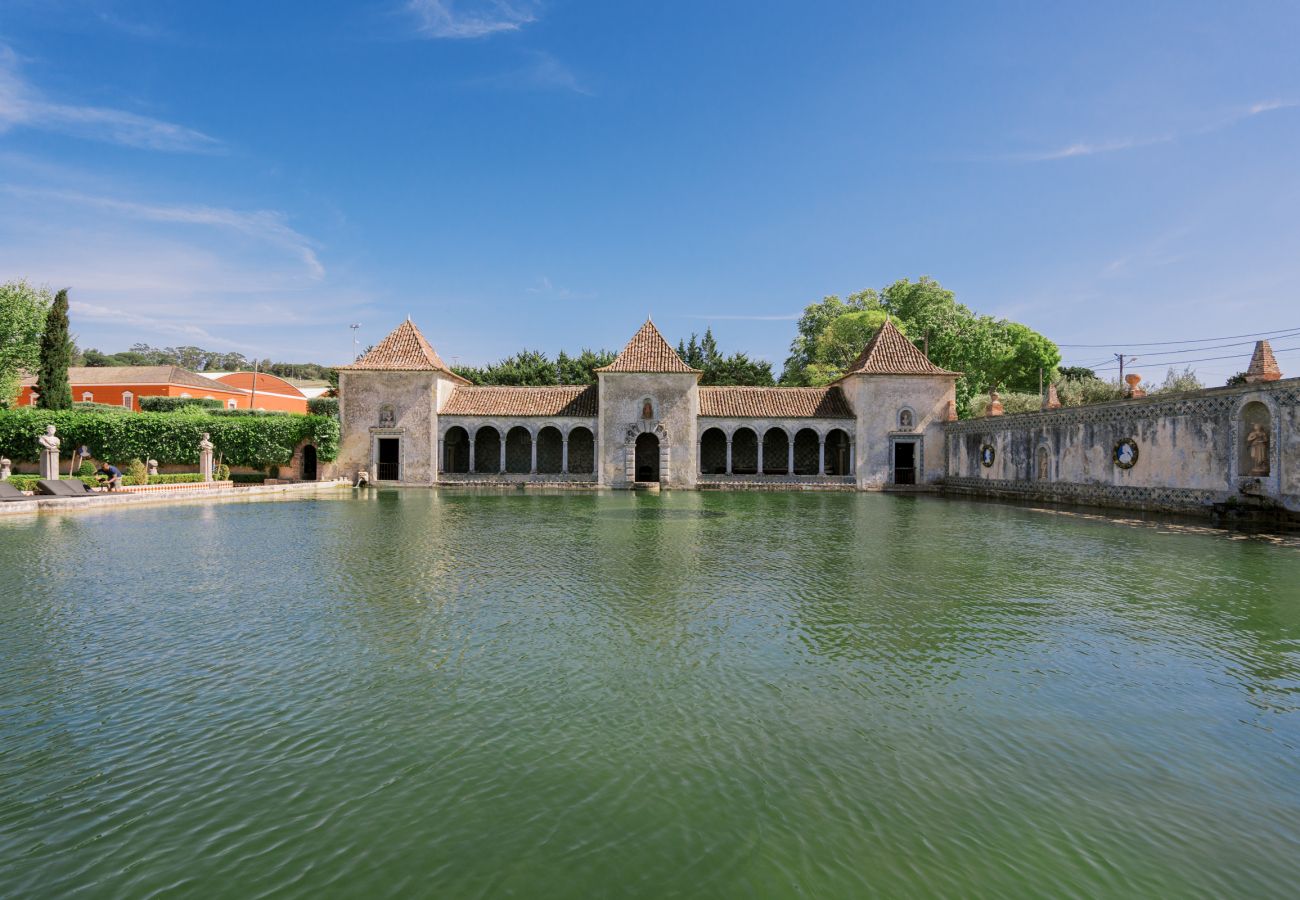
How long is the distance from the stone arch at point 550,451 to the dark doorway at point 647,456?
13.6 feet

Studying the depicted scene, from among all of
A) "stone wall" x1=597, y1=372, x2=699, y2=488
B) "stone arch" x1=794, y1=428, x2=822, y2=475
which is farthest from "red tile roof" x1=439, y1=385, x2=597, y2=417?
"stone arch" x1=794, y1=428, x2=822, y2=475

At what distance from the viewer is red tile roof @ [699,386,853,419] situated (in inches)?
1175

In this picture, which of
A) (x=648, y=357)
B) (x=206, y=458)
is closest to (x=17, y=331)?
(x=206, y=458)

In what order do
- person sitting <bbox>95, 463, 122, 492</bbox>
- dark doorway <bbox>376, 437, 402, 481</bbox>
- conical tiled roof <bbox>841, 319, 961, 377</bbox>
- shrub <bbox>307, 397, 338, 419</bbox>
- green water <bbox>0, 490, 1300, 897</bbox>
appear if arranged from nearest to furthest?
green water <bbox>0, 490, 1300, 897</bbox>, person sitting <bbox>95, 463, 122, 492</bbox>, conical tiled roof <bbox>841, 319, 961, 377</bbox>, dark doorway <bbox>376, 437, 402, 481</bbox>, shrub <bbox>307, 397, 338, 419</bbox>

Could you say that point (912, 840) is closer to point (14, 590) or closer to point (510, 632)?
point (510, 632)

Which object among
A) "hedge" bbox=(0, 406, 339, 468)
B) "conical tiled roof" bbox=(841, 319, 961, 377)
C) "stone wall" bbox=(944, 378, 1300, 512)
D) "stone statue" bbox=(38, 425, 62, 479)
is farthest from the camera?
"conical tiled roof" bbox=(841, 319, 961, 377)

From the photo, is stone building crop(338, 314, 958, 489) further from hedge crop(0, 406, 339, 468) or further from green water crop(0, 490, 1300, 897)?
green water crop(0, 490, 1300, 897)

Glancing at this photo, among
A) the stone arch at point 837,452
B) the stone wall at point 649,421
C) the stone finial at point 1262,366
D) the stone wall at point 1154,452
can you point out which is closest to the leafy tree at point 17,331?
the stone wall at point 649,421

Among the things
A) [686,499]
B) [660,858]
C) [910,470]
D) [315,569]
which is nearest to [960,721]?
[660,858]

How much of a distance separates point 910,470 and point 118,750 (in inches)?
1165

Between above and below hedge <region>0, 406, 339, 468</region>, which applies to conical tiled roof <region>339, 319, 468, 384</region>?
above

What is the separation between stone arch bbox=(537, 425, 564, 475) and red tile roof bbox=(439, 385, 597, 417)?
1986 mm

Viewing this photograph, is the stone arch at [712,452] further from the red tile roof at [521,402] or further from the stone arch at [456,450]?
the stone arch at [456,450]

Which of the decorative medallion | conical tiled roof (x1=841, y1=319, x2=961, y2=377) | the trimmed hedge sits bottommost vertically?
the decorative medallion
